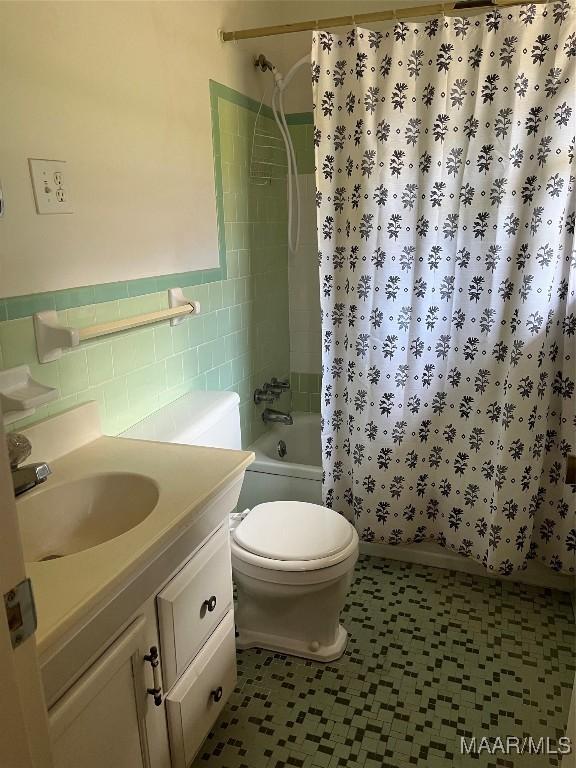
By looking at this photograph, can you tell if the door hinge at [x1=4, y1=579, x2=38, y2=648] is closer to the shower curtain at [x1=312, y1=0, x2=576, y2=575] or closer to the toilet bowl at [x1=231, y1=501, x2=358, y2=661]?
the toilet bowl at [x1=231, y1=501, x2=358, y2=661]

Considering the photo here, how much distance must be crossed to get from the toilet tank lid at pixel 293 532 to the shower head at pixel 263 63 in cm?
186

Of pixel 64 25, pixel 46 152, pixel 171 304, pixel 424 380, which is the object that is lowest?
pixel 424 380

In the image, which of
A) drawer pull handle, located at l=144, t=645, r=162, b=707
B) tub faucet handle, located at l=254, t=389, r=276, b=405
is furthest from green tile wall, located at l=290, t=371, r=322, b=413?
drawer pull handle, located at l=144, t=645, r=162, b=707

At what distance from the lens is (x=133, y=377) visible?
178 cm

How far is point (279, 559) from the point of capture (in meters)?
1.71

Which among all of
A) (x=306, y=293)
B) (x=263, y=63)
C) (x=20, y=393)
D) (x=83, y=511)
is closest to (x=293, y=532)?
(x=83, y=511)

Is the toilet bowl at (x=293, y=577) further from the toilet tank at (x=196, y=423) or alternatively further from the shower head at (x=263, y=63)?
the shower head at (x=263, y=63)

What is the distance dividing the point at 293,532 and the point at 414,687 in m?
0.61

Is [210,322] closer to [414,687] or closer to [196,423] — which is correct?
[196,423]

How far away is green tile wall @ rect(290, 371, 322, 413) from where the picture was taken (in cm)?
310

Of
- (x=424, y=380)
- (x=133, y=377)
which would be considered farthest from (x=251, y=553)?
(x=424, y=380)

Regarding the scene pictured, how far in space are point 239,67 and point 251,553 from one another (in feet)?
6.25

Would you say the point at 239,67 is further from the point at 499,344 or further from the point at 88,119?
the point at 499,344

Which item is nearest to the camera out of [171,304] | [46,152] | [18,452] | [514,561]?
[18,452]
